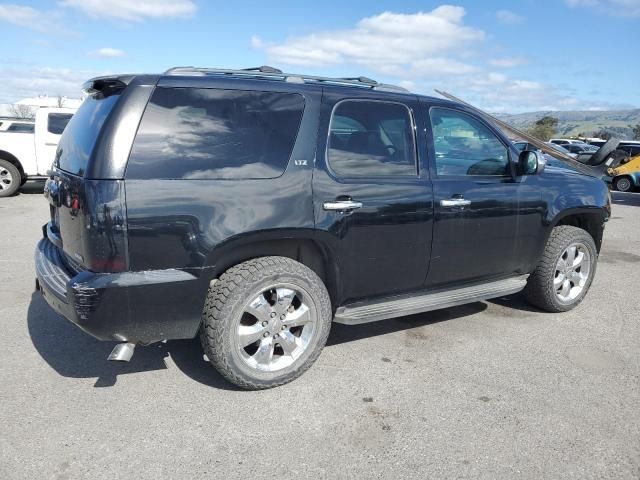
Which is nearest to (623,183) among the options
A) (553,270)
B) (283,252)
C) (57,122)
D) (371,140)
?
(553,270)

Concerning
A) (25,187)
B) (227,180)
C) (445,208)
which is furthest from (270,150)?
(25,187)

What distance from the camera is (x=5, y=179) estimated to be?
11250 mm

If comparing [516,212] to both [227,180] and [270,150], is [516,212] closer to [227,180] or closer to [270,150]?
[270,150]

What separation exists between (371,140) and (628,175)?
657 inches

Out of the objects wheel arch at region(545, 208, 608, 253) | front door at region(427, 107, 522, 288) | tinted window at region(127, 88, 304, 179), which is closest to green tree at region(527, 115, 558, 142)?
wheel arch at region(545, 208, 608, 253)

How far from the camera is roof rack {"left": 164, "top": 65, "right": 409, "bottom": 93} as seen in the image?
3.27 meters

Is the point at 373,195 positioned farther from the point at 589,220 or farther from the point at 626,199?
the point at 626,199

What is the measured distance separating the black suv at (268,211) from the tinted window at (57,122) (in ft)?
28.7

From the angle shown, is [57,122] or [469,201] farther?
[57,122]

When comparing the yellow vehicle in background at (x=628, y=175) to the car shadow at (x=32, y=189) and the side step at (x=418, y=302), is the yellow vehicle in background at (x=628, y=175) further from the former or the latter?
the car shadow at (x=32, y=189)

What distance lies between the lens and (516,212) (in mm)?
4211

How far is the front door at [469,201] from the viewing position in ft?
12.6

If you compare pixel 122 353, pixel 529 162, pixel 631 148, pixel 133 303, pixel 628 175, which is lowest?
pixel 122 353

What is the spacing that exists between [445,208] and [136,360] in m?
2.42
